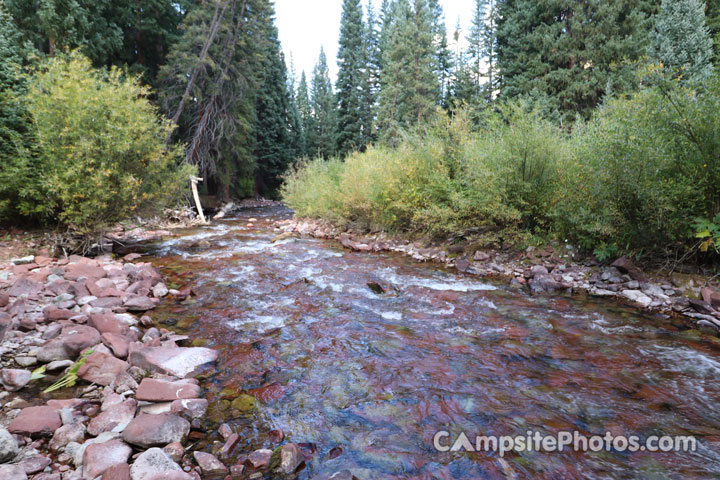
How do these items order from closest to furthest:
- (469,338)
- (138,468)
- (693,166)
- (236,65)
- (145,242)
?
1. (138,468)
2. (469,338)
3. (693,166)
4. (145,242)
5. (236,65)

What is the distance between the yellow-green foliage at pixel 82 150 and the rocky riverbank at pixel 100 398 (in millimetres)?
3254

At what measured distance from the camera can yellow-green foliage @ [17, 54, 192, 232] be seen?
311 inches

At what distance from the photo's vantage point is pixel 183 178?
1104cm

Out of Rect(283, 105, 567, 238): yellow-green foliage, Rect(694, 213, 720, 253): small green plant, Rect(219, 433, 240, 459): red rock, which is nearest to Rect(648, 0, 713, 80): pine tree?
Rect(283, 105, 567, 238): yellow-green foliage

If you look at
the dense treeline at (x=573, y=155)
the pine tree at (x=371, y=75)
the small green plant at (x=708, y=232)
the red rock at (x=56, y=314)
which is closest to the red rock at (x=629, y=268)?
the dense treeline at (x=573, y=155)

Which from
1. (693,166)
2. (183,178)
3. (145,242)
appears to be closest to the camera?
(693,166)

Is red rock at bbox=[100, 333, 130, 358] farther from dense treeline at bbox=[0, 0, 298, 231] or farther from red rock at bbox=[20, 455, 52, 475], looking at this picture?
dense treeline at bbox=[0, 0, 298, 231]

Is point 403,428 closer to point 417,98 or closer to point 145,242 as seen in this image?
point 145,242

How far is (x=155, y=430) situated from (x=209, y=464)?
57cm

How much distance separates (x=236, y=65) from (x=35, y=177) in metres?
15.1

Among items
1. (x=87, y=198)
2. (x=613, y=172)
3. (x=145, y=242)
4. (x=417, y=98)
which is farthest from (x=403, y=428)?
(x=417, y=98)

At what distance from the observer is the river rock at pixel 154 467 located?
2.30 meters

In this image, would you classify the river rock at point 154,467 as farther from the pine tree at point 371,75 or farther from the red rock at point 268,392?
the pine tree at point 371,75

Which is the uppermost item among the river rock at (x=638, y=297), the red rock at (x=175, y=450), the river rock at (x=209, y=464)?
the red rock at (x=175, y=450)
